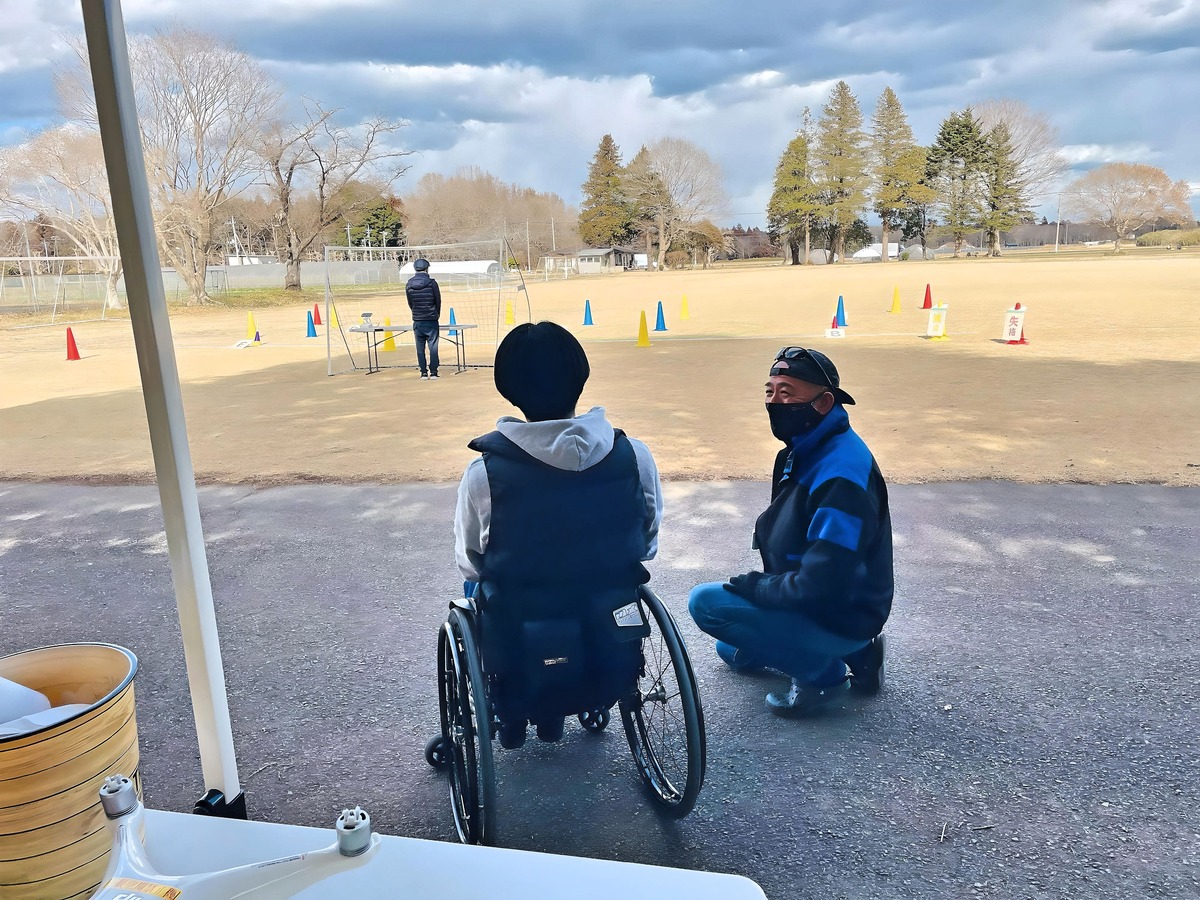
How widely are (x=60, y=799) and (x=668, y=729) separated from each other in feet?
3.43

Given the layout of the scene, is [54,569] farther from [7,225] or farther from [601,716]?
[7,225]

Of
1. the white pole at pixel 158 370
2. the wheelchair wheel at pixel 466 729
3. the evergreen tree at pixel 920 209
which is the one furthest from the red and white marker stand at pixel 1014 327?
the evergreen tree at pixel 920 209

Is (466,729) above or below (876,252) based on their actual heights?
below

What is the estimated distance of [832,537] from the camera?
1.57 meters

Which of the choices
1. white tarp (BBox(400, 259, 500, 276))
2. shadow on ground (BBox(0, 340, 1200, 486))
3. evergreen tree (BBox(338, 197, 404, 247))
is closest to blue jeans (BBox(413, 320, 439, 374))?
shadow on ground (BBox(0, 340, 1200, 486))

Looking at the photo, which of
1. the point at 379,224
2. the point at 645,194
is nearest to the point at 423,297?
the point at 645,194

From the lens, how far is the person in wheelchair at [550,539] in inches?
49.5

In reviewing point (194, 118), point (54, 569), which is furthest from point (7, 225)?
point (54, 569)

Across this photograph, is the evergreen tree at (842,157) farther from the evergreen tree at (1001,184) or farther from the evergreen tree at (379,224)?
the evergreen tree at (379,224)

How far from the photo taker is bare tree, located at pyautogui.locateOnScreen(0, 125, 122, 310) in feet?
49.1

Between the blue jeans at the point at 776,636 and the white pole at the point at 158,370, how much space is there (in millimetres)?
1003

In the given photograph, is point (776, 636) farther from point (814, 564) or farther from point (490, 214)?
point (490, 214)

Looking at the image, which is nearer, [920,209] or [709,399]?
[709,399]

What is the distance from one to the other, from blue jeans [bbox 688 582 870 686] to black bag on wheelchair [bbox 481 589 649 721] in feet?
1.76
